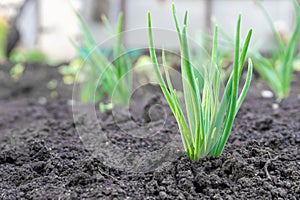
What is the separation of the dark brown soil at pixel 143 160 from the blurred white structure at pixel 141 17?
403 centimetres

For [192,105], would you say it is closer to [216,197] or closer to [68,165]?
[216,197]

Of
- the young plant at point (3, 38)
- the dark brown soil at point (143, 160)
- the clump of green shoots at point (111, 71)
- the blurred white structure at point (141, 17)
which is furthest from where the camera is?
the blurred white structure at point (141, 17)

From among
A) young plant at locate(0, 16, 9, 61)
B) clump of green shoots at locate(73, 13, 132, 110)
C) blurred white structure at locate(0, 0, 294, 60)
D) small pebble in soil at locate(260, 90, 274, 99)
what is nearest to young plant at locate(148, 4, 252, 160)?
clump of green shoots at locate(73, 13, 132, 110)

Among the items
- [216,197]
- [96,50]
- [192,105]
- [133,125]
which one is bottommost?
[216,197]

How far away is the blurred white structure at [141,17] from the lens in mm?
6191

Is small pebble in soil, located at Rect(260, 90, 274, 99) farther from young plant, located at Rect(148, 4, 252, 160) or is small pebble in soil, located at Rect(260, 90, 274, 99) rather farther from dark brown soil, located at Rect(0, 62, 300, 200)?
young plant, located at Rect(148, 4, 252, 160)

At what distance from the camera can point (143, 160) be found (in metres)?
1.58

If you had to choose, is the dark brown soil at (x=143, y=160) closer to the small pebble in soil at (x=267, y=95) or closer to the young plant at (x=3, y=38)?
the small pebble in soil at (x=267, y=95)

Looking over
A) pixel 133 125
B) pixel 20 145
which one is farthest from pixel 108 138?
pixel 20 145

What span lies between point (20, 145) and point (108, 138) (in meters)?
0.38

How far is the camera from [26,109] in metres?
2.85

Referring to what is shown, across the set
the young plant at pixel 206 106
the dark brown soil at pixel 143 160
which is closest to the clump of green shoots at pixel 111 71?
the dark brown soil at pixel 143 160

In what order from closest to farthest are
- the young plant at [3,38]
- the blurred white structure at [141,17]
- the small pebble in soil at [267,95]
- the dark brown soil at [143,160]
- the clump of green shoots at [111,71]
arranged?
the dark brown soil at [143,160]
the clump of green shoots at [111,71]
the small pebble in soil at [267,95]
the young plant at [3,38]
the blurred white structure at [141,17]

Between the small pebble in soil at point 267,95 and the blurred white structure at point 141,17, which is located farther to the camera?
the blurred white structure at point 141,17
